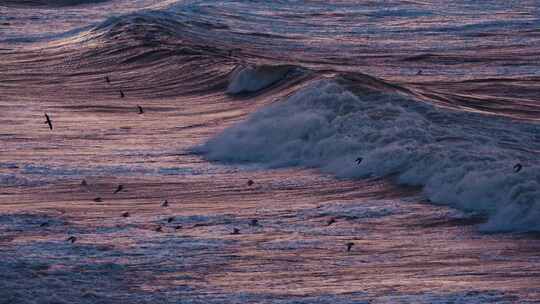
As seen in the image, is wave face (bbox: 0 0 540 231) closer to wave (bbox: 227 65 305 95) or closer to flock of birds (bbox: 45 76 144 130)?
wave (bbox: 227 65 305 95)

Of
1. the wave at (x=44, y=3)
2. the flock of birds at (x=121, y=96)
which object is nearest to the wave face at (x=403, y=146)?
the flock of birds at (x=121, y=96)

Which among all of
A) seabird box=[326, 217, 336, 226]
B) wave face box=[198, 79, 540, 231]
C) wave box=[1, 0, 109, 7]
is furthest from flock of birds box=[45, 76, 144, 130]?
wave box=[1, 0, 109, 7]

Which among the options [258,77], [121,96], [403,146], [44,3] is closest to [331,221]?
[403,146]

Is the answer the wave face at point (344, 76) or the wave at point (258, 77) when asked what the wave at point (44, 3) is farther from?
the wave at point (258, 77)

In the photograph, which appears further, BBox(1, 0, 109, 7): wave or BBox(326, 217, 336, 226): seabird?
BBox(1, 0, 109, 7): wave

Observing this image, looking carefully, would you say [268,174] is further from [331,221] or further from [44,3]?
[44,3]

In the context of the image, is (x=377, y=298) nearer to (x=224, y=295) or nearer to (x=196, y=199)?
(x=224, y=295)
